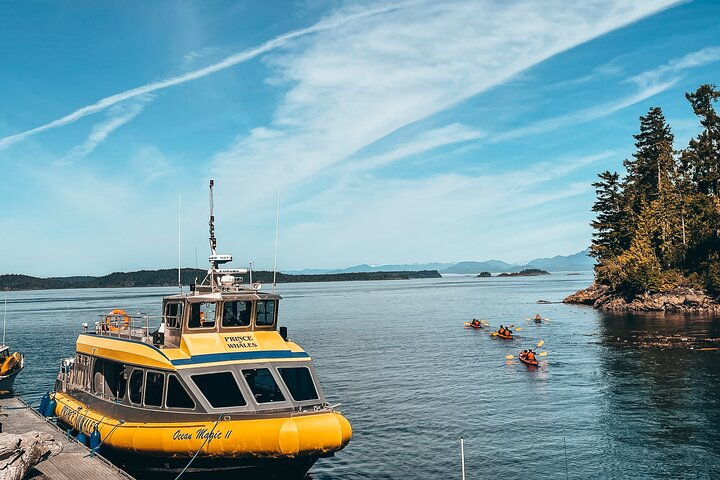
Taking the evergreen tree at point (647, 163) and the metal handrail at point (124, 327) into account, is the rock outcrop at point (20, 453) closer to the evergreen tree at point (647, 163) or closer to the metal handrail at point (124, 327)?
the metal handrail at point (124, 327)

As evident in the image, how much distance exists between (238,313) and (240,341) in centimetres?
139

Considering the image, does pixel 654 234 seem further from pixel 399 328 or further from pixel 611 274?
pixel 399 328

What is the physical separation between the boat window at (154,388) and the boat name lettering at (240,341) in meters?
2.37

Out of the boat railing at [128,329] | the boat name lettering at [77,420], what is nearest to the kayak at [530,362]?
the boat railing at [128,329]

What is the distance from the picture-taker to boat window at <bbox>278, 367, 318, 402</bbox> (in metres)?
20.0

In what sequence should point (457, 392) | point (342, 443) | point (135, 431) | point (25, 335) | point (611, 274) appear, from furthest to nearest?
point (611, 274) → point (25, 335) → point (457, 392) → point (135, 431) → point (342, 443)

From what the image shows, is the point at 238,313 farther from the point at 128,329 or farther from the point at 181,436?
the point at 128,329

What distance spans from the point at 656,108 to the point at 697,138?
1495cm

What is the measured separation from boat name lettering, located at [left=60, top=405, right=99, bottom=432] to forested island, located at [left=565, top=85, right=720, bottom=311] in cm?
8493

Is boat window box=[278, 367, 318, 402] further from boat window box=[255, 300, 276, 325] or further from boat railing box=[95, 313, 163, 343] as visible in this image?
boat railing box=[95, 313, 163, 343]

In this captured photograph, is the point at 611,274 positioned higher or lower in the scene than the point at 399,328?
higher

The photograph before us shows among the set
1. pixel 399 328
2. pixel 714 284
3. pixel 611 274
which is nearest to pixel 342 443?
pixel 399 328

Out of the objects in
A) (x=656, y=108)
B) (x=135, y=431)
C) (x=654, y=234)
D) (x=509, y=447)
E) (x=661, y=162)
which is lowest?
(x=509, y=447)

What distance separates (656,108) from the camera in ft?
354
